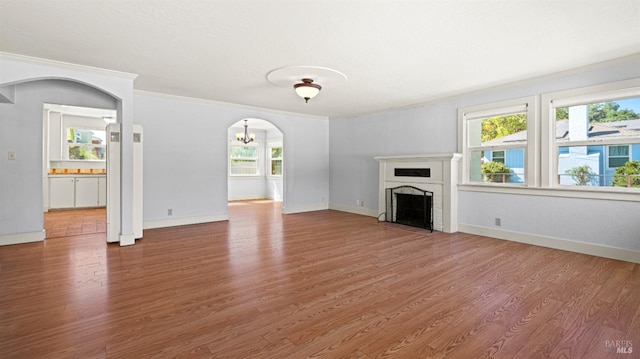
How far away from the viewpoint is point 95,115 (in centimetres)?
828

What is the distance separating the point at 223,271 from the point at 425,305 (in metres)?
2.10

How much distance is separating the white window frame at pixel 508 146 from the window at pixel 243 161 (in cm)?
756

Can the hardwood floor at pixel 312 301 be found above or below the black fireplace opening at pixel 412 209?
below

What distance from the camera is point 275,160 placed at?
1100cm

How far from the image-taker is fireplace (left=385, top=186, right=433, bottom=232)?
566cm

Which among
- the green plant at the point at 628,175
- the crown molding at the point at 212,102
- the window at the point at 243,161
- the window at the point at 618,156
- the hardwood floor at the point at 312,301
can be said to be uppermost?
the crown molding at the point at 212,102

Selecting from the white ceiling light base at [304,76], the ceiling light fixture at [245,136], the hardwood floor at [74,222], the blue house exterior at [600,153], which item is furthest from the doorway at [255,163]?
the blue house exterior at [600,153]

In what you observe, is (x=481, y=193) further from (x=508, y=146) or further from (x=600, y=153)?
(x=600, y=153)

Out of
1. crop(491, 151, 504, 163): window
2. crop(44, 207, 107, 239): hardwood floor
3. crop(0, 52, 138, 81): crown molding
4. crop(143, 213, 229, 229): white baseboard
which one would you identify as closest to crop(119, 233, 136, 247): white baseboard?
crop(143, 213, 229, 229): white baseboard

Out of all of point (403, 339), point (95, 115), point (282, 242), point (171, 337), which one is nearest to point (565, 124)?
point (403, 339)

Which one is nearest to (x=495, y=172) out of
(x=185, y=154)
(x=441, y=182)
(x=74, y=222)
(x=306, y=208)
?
(x=441, y=182)

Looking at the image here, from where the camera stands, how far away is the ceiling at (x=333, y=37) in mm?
2568

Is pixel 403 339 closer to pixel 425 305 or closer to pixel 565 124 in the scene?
pixel 425 305

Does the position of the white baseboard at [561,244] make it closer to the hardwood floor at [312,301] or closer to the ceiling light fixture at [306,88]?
the hardwood floor at [312,301]
